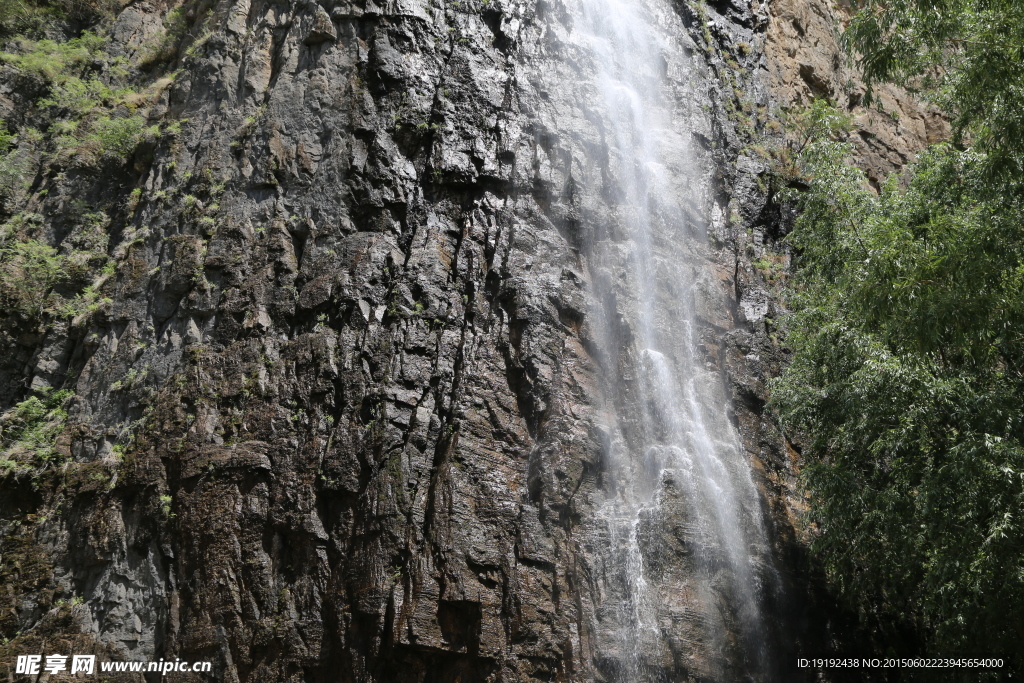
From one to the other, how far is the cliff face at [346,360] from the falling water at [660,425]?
0.27m

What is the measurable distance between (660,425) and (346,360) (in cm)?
556

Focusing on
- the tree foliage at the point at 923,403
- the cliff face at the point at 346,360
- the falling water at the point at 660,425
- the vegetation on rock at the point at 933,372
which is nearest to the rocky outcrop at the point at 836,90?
the falling water at the point at 660,425

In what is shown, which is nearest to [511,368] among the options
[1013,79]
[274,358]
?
[274,358]

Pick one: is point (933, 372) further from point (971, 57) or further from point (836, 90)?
point (836, 90)

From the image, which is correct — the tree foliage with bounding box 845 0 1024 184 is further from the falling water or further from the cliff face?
the cliff face

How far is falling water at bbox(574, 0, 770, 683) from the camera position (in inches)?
420

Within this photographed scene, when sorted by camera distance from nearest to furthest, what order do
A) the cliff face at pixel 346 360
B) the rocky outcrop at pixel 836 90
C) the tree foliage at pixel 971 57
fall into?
the tree foliage at pixel 971 57 < the cliff face at pixel 346 360 < the rocky outcrop at pixel 836 90

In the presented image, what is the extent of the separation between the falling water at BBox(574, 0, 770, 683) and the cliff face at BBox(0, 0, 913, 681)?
10.4 inches

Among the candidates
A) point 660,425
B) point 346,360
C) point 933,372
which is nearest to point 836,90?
point 660,425

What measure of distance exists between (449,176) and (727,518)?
8.15 metres

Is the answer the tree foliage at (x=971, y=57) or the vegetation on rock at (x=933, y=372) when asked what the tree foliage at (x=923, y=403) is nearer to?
the vegetation on rock at (x=933, y=372)

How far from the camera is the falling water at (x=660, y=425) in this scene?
10672 mm

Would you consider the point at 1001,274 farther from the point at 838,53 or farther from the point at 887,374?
the point at 838,53

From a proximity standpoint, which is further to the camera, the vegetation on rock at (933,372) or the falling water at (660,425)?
the falling water at (660,425)
